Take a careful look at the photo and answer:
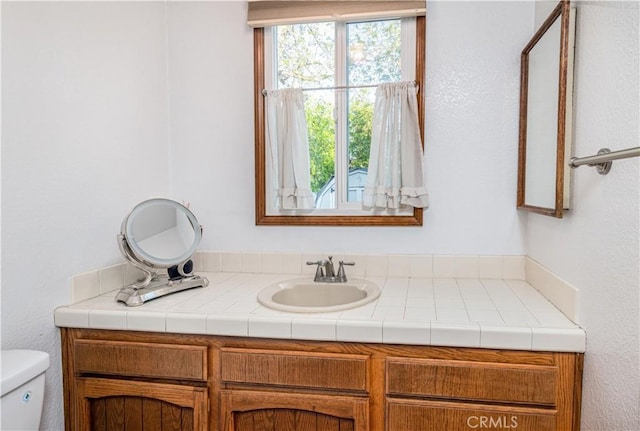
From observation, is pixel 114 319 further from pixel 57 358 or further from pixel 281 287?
pixel 281 287

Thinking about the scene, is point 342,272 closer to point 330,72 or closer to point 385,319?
point 385,319

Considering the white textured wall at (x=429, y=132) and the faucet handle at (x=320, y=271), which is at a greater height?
the white textured wall at (x=429, y=132)

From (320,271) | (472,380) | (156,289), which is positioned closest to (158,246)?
(156,289)

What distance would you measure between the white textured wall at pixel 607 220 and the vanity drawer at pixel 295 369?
627mm

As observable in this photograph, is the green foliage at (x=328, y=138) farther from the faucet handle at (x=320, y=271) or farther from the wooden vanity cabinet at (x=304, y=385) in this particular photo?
the wooden vanity cabinet at (x=304, y=385)

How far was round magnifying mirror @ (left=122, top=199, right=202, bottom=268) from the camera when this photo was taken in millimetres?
1490

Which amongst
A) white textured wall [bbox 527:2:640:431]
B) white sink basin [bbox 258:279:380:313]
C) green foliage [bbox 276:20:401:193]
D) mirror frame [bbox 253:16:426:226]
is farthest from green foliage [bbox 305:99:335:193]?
white textured wall [bbox 527:2:640:431]

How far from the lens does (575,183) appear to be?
3.89 ft

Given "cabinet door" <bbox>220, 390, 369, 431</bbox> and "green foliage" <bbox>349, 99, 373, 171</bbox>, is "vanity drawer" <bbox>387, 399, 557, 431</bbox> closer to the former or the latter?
"cabinet door" <bbox>220, 390, 369, 431</bbox>

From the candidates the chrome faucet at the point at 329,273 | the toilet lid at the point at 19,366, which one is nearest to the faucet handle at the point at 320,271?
the chrome faucet at the point at 329,273

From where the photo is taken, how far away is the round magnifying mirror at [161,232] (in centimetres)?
149

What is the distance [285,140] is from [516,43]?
110 centimetres

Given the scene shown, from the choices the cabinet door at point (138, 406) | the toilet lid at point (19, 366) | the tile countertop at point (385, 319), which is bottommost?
the cabinet door at point (138, 406)

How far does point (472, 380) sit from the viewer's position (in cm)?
117
